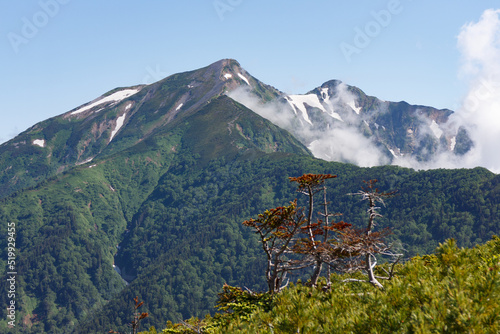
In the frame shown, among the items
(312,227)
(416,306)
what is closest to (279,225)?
(312,227)

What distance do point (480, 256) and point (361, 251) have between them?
604cm

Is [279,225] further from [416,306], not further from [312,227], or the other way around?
[416,306]

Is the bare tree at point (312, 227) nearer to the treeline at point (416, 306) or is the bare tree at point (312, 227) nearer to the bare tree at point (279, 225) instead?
the bare tree at point (279, 225)

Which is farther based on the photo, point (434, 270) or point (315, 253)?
point (315, 253)

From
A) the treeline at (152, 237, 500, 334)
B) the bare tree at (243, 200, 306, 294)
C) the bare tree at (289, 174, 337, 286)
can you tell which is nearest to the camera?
the treeline at (152, 237, 500, 334)

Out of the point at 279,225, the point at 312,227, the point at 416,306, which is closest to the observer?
the point at 416,306

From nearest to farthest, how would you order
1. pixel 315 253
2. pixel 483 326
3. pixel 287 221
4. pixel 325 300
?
1. pixel 483 326
2. pixel 325 300
3. pixel 315 253
4. pixel 287 221

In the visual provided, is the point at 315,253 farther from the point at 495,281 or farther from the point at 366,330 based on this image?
the point at 495,281

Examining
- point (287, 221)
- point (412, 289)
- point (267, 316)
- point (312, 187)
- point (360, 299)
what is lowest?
point (267, 316)

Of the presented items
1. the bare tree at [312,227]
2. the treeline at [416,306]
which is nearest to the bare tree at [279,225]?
the bare tree at [312,227]

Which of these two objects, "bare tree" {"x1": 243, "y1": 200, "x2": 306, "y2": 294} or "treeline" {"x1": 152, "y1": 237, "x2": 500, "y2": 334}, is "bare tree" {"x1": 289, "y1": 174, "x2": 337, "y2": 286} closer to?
"bare tree" {"x1": 243, "y1": 200, "x2": 306, "y2": 294}

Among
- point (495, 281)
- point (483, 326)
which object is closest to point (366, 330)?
point (483, 326)

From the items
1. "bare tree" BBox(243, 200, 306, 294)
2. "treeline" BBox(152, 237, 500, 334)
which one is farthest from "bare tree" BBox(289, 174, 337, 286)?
"treeline" BBox(152, 237, 500, 334)

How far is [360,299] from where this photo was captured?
59.2ft
